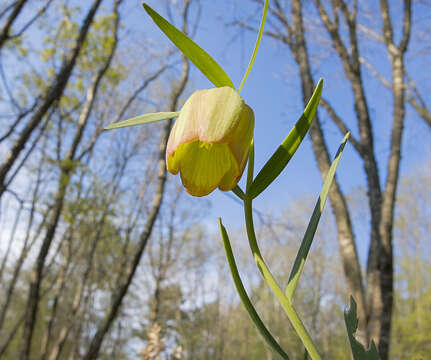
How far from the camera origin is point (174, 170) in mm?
255

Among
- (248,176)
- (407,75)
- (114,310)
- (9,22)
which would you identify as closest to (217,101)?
(248,176)

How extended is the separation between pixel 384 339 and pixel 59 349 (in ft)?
8.64

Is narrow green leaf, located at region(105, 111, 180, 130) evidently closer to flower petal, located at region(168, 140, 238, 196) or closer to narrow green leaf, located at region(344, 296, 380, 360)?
flower petal, located at region(168, 140, 238, 196)

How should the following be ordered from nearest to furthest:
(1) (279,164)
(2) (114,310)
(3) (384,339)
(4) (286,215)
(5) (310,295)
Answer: (1) (279,164) → (3) (384,339) → (2) (114,310) → (4) (286,215) → (5) (310,295)

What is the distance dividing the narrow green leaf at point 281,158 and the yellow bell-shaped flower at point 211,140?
2cm

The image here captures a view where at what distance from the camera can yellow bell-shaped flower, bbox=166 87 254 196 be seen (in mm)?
235

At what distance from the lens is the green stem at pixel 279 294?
0.19m

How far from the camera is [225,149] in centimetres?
27

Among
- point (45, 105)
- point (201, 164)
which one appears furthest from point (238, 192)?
point (45, 105)

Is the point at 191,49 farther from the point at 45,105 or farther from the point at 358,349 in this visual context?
the point at 45,105

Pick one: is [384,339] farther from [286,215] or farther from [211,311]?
[211,311]

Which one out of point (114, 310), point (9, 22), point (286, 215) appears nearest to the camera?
point (9, 22)

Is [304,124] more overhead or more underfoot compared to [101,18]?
more underfoot

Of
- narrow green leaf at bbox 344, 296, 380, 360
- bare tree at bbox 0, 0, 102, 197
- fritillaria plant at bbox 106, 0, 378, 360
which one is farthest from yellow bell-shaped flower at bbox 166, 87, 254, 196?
bare tree at bbox 0, 0, 102, 197
